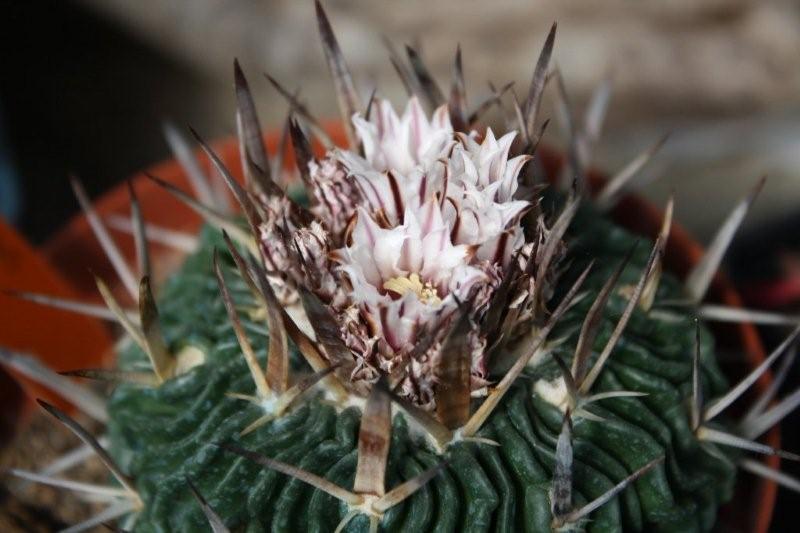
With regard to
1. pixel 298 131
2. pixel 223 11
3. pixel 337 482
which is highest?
pixel 223 11

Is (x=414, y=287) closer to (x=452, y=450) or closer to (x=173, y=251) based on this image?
(x=452, y=450)

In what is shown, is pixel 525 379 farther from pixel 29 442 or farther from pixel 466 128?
pixel 29 442

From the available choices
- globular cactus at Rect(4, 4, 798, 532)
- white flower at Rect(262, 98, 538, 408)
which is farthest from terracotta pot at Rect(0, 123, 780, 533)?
white flower at Rect(262, 98, 538, 408)

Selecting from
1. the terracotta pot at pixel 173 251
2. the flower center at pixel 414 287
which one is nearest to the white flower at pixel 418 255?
the flower center at pixel 414 287

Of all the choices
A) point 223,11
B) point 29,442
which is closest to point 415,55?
point 29,442

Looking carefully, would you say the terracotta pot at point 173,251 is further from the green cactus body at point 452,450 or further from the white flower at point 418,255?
the white flower at point 418,255

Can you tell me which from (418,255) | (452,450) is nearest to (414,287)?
(418,255)
